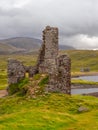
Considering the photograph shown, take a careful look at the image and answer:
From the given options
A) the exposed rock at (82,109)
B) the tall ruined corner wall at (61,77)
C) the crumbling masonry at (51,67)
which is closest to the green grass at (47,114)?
the exposed rock at (82,109)

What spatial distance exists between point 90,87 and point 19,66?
3423 inches

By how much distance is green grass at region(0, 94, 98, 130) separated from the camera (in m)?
38.5

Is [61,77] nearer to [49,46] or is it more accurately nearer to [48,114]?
[49,46]

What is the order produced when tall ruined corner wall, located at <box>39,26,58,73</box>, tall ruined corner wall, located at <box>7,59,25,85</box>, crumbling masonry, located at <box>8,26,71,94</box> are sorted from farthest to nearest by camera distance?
tall ruined corner wall, located at <box>7,59,25,85</box> < tall ruined corner wall, located at <box>39,26,58,73</box> < crumbling masonry, located at <box>8,26,71,94</box>

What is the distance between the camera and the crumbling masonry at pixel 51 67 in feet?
184

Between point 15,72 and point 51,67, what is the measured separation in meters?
8.22

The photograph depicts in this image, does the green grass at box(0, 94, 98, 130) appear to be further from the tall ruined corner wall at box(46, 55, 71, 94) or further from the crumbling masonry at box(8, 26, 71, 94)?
the crumbling masonry at box(8, 26, 71, 94)

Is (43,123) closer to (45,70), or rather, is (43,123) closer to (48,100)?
(48,100)

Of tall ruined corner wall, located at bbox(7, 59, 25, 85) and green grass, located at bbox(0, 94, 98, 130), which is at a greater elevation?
tall ruined corner wall, located at bbox(7, 59, 25, 85)

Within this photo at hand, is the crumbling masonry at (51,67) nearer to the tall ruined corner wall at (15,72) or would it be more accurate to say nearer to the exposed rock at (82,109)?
the tall ruined corner wall at (15,72)

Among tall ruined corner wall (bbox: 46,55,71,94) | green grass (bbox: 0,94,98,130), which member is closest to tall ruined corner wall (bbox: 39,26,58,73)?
tall ruined corner wall (bbox: 46,55,71,94)

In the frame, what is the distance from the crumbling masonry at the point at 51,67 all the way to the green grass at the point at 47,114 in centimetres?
469

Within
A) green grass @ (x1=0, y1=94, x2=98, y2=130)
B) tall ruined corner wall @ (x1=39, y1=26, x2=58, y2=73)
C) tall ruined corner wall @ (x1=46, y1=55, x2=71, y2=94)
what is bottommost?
green grass @ (x1=0, y1=94, x2=98, y2=130)

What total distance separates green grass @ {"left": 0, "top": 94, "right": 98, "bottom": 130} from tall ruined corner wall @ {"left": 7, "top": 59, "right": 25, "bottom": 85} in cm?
920
